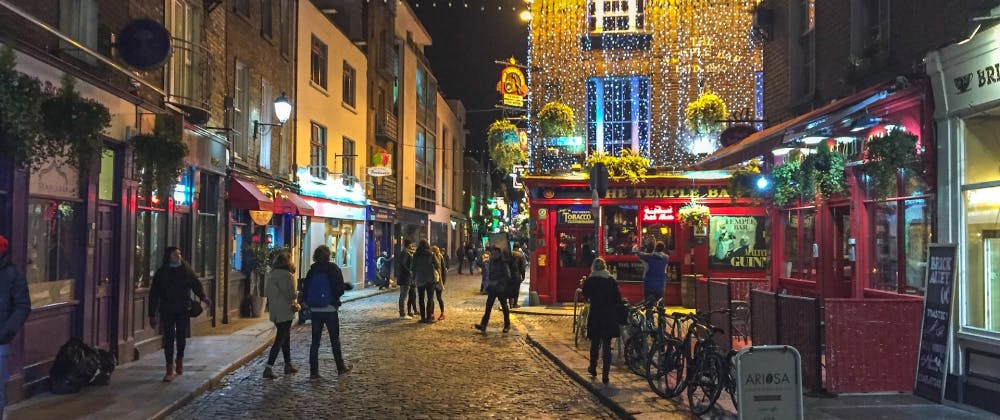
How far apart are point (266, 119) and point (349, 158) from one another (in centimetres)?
812

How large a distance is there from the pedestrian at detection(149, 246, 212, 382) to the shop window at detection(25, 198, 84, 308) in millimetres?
1121

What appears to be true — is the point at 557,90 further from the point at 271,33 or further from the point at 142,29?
the point at 142,29

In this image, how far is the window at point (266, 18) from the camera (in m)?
19.3

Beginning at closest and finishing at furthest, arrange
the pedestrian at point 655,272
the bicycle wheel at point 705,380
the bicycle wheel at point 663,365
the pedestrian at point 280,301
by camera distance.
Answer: the bicycle wheel at point 705,380 → the bicycle wheel at point 663,365 → the pedestrian at point 280,301 → the pedestrian at point 655,272

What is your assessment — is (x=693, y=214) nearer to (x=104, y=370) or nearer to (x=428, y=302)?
(x=428, y=302)

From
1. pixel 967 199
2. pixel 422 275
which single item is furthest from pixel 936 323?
pixel 422 275

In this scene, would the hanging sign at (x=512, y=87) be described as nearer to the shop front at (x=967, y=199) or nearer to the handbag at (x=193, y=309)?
the handbag at (x=193, y=309)

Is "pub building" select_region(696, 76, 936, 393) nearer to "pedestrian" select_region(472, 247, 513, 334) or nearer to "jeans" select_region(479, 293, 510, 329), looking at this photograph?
"pedestrian" select_region(472, 247, 513, 334)

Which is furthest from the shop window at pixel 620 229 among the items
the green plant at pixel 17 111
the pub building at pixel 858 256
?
the green plant at pixel 17 111

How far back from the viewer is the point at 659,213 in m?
20.1

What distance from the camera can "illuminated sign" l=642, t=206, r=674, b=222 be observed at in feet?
65.7

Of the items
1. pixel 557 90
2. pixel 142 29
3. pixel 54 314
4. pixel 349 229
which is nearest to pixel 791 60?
pixel 557 90

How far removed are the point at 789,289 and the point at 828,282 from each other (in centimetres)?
140

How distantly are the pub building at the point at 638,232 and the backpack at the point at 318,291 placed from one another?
10.5 meters
